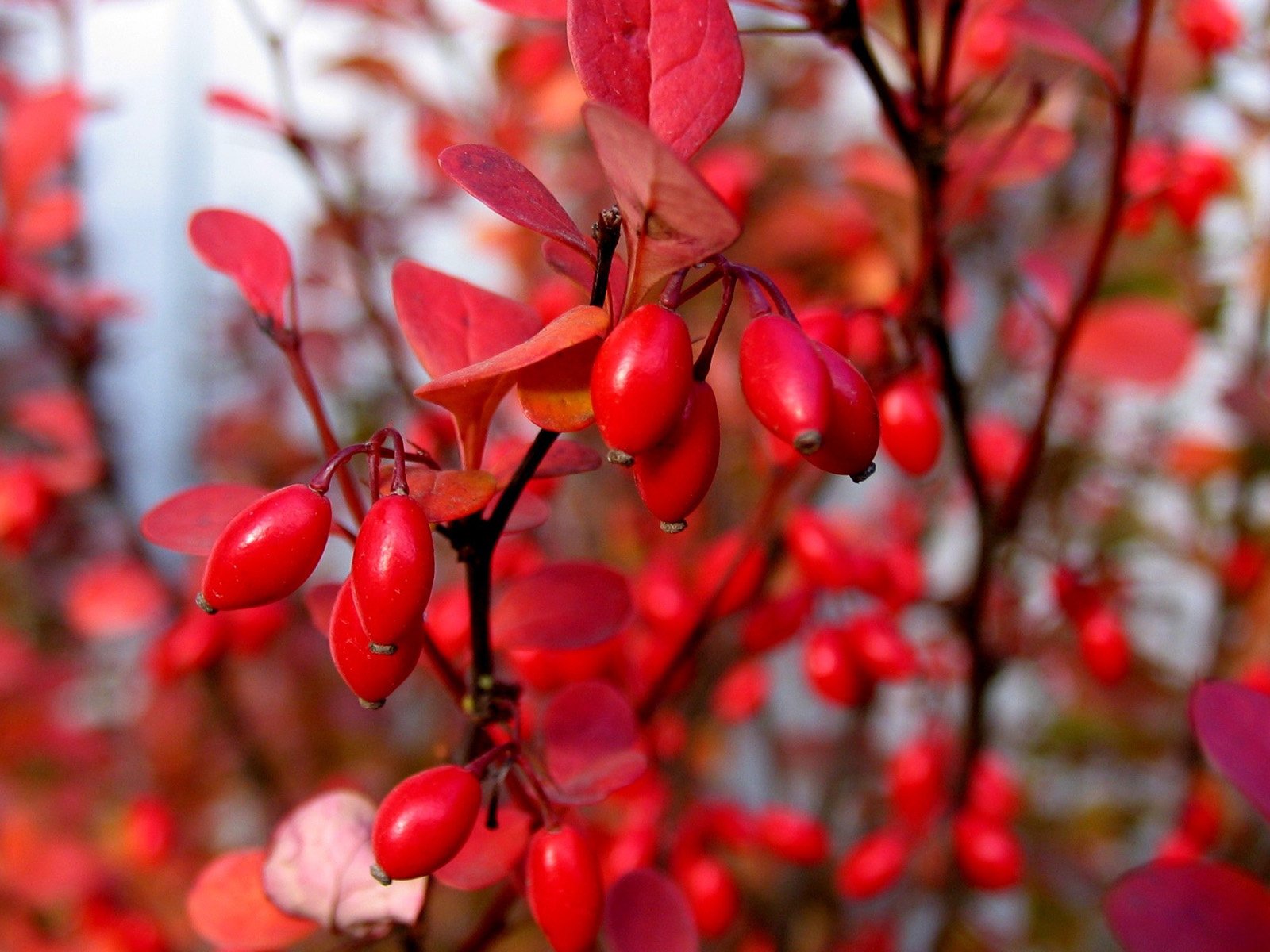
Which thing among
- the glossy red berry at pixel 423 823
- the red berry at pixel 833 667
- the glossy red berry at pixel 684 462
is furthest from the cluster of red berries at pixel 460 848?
the red berry at pixel 833 667

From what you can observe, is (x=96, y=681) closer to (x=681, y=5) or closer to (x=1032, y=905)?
(x=1032, y=905)

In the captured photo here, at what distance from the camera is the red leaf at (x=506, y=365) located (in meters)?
0.23

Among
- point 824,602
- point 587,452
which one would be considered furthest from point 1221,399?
point 587,452

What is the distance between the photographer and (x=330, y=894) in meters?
0.34

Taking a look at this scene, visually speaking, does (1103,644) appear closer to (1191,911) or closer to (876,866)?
(876,866)

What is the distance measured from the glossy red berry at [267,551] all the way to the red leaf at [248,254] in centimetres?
14

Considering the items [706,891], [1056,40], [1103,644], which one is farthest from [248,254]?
[1103,644]

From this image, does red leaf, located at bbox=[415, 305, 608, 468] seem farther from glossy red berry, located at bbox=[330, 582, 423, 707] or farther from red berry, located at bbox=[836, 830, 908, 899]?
red berry, located at bbox=[836, 830, 908, 899]

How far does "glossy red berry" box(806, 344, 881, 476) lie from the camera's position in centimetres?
23

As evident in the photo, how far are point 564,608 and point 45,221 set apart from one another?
0.67 metres

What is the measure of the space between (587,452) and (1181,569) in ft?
4.49

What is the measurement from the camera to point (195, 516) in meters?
0.33

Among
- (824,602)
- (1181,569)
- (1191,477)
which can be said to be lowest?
(1181,569)

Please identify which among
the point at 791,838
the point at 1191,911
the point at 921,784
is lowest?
the point at 921,784
